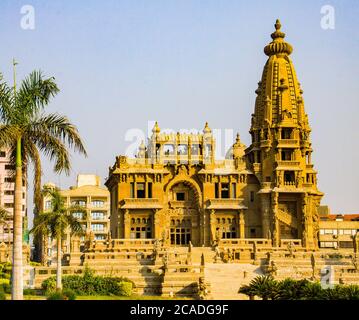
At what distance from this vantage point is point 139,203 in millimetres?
80500

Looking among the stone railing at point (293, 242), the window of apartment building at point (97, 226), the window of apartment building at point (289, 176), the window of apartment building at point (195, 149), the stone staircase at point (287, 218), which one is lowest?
the stone railing at point (293, 242)

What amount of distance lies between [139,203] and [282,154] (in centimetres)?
1565

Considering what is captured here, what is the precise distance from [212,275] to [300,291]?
16134 mm

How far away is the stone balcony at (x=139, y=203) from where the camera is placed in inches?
3155

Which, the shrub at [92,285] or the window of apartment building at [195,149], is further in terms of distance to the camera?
the window of apartment building at [195,149]

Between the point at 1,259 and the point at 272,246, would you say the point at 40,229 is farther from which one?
the point at 272,246

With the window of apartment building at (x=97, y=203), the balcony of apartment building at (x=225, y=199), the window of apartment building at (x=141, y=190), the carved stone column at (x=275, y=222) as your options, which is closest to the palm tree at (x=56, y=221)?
the window of apartment building at (x=141, y=190)

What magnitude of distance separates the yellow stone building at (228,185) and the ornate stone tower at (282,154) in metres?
0.10

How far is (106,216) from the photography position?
407 feet

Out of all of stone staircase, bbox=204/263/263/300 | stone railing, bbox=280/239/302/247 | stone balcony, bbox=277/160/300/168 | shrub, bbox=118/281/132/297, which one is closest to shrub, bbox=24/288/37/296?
shrub, bbox=118/281/132/297

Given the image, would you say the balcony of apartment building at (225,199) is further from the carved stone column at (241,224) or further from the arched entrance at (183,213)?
the arched entrance at (183,213)

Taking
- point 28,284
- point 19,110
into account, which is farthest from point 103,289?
point 19,110

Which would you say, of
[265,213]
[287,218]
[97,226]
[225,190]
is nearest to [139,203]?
[225,190]

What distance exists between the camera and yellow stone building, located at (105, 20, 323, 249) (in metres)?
80.8
